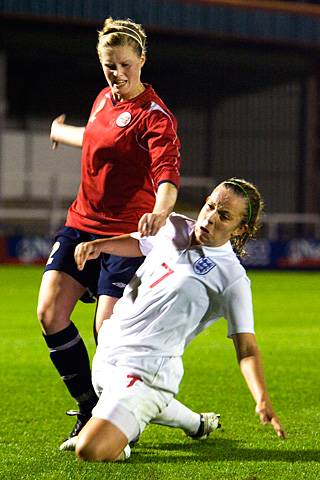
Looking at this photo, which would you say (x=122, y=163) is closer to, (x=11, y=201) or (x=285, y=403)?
(x=285, y=403)

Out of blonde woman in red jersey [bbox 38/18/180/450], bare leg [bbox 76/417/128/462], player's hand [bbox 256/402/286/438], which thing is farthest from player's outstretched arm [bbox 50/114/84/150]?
player's hand [bbox 256/402/286/438]

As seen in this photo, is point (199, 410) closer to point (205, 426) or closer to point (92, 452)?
point (205, 426)

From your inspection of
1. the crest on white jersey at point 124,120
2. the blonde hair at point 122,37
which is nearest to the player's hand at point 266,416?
the crest on white jersey at point 124,120

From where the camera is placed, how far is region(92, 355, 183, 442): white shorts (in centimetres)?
518

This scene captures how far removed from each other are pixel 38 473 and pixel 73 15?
77.2ft

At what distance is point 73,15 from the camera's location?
2752 centimetres

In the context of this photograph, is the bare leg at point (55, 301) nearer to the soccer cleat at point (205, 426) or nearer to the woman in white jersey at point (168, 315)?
the woman in white jersey at point (168, 315)

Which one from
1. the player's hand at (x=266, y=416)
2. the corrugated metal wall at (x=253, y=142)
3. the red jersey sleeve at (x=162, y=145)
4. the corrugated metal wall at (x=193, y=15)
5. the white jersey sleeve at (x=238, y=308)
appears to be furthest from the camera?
the corrugated metal wall at (x=253, y=142)

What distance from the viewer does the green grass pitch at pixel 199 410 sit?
5195 millimetres

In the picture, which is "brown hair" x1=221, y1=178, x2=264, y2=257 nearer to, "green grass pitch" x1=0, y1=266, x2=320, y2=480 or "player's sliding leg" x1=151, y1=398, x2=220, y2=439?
"player's sliding leg" x1=151, y1=398, x2=220, y2=439

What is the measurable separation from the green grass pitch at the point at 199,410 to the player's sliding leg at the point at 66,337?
307 mm

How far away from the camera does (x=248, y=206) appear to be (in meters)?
5.33

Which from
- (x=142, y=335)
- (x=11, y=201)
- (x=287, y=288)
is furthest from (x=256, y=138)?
(x=142, y=335)

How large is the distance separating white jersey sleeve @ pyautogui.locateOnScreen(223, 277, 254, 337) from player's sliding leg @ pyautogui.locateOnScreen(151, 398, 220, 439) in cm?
65
